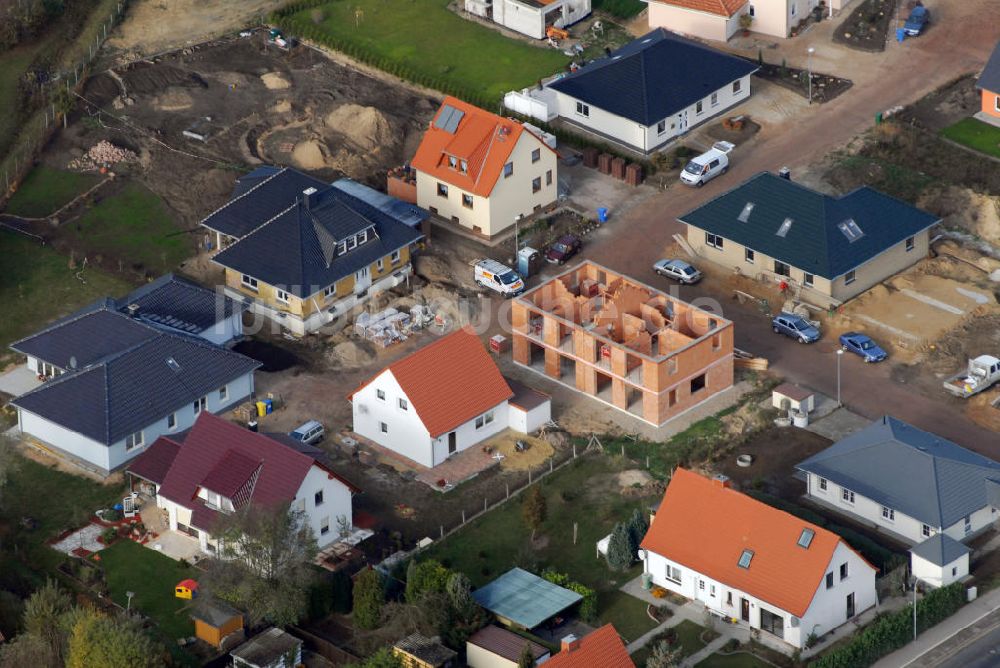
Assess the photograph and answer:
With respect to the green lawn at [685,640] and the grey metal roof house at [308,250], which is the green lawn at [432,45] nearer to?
the grey metal roof house at [308,250]

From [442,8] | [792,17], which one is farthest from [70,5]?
[792,17]

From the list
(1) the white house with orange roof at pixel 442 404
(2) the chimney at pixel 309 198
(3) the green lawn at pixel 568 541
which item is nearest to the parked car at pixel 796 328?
(1) the white house with orange roof at pixel 442 404

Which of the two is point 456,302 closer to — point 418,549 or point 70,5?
point 418,549

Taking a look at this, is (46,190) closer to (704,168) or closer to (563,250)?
(563,250)

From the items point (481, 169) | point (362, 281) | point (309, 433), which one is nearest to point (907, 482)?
point (309, 433)

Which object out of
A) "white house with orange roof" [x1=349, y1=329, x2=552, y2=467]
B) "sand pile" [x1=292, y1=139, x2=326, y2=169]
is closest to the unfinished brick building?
"white house with orange roof" [x1=349, y1=329, x2=552, y2=467]

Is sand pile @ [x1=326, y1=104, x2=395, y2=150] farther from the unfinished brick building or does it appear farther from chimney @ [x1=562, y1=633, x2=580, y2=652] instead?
chimney @ [x1=562, y1=633, x2=580, y2=652]
